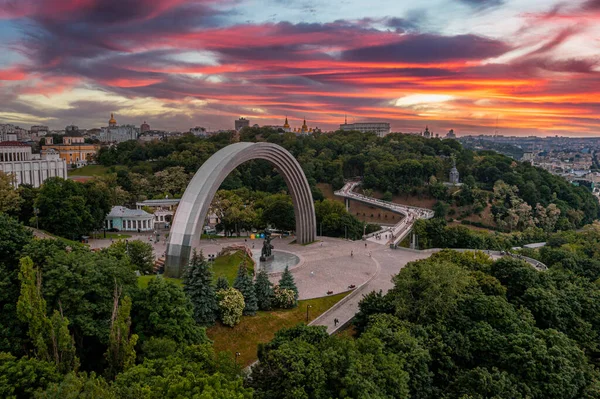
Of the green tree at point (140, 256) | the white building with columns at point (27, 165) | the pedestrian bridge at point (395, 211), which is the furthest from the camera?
the white building with columns at point (27, 165)

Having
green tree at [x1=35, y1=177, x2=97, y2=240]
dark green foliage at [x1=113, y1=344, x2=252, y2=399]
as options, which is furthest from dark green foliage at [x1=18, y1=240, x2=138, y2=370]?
green tree at [x1=35, y1=177, x2=97, y2=240]

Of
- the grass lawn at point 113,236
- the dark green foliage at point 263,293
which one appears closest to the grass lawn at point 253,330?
the dark green foliage at point 263,293

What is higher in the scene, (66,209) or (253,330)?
(66,209)

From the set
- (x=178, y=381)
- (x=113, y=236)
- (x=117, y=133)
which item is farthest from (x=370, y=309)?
(x=117, y=133)

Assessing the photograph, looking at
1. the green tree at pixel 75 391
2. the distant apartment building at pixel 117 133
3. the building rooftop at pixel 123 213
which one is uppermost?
the distant apartment building at pixel 117 133

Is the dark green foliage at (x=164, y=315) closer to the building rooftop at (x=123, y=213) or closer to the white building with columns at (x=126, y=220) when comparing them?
the white building with columns at (x=126, y=220)

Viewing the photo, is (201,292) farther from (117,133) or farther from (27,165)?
(117,133)
